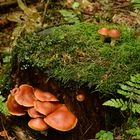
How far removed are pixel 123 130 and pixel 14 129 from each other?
5.79 feet

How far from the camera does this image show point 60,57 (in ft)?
16.5

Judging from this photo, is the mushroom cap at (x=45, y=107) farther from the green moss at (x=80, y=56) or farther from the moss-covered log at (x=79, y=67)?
the green moss at (x=80, y=56)

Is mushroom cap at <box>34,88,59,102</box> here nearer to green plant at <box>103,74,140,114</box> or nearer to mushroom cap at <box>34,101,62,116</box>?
mushroom cap at <box>34,101,62,116</box>

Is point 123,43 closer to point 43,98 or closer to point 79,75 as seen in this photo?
point 79,75

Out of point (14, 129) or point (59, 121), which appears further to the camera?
point (14, 129)

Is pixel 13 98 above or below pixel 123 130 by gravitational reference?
above

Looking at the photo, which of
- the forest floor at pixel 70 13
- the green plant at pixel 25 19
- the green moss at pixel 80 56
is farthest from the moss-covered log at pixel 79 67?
the green plant at pixel 25 19

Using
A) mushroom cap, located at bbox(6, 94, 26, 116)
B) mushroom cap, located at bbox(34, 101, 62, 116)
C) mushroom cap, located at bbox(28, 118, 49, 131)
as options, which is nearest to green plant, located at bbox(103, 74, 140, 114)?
mushroom cap, located at bbox(34, 101, 62, 116)

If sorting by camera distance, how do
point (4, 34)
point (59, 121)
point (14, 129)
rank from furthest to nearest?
point (4, 34)
point (14, 129)
point (59, 121)

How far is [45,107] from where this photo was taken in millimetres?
4832

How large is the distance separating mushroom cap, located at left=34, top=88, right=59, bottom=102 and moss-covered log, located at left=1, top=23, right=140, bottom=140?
80mm

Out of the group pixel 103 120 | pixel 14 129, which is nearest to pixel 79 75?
pixel 103 120

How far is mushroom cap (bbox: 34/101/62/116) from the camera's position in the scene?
15.7 ft

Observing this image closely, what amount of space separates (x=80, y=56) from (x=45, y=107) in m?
0.92
